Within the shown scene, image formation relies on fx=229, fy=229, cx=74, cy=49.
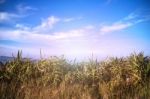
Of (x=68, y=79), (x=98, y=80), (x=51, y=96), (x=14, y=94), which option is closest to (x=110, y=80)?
(x=98, y=80)

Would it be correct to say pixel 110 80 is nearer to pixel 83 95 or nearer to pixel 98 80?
pixel 98 80

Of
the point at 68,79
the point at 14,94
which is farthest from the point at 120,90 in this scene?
the point at 14,94

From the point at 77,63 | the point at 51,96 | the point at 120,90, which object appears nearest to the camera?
the point at 51,96

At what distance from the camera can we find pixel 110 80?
10961 mm

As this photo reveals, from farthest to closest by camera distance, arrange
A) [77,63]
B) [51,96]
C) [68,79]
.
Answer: [77,63] < [68,79] < [51,96]

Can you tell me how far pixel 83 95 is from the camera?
8594mm

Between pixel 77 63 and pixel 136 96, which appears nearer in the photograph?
pixel 136 96

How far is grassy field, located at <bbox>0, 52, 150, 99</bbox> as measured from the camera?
29.2 ft

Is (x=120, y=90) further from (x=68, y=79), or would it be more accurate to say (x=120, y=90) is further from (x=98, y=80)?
(x=68, y=79)

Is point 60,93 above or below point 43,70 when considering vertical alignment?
below

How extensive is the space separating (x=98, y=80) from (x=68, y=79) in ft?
4.88

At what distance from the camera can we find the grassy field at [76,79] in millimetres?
8898

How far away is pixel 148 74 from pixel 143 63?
0.58 m

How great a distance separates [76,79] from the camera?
1104 centimetres
